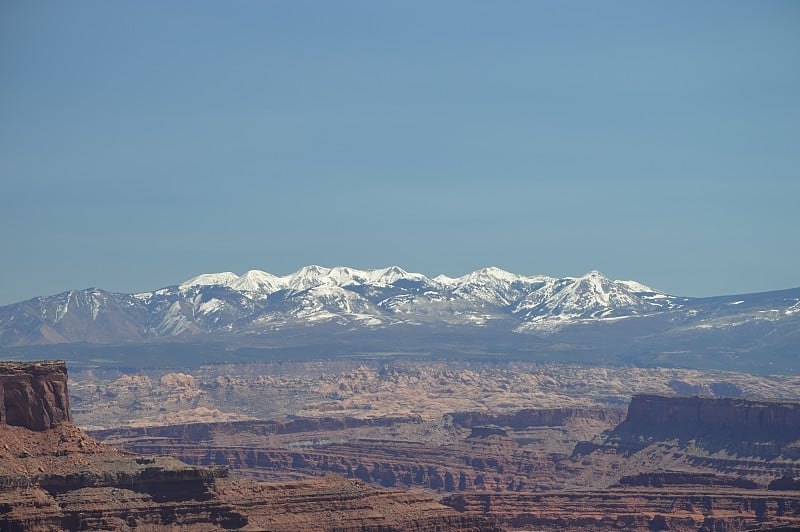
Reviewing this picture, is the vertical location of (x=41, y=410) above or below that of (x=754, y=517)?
above

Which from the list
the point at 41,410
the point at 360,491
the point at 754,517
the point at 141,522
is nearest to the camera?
the point at 141,522

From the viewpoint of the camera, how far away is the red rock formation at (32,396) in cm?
13950

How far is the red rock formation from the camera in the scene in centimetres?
13950

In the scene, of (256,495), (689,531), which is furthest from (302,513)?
(689,531)

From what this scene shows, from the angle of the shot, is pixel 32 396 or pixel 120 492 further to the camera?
pixel 32 396

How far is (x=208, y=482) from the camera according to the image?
137 m

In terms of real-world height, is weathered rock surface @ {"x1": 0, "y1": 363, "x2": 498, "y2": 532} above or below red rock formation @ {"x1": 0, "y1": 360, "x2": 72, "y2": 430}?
below

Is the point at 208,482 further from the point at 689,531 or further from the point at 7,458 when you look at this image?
the point at 689,531

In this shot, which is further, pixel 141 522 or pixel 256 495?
pixel 256 495

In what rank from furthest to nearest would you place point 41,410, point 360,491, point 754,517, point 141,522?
point 754,517 < point 360,491 < point 41,410 < point 141,522

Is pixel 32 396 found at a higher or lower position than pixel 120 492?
higher

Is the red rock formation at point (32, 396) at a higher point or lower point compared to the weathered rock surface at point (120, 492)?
higher

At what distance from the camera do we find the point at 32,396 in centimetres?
14075

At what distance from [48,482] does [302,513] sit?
22.3 meters
